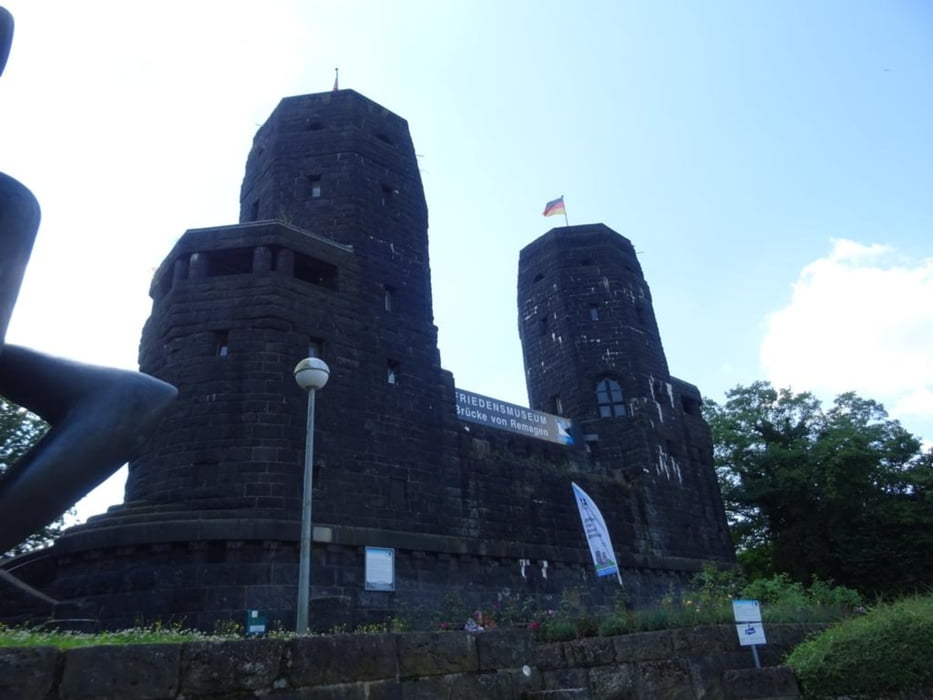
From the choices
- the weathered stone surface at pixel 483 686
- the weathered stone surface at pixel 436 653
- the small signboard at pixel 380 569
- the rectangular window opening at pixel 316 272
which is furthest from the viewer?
the rectangular window opening at pixel 316 272

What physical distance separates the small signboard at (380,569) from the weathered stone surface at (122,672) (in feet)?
35.9

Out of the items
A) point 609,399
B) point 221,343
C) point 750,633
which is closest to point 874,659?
Result: point 750,633

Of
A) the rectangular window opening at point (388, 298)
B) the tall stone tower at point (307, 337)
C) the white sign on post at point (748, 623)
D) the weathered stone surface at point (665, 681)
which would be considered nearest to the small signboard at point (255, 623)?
the tall stone tower at point (307, 337)

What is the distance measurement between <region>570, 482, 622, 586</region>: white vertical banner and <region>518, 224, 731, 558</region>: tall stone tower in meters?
3.46

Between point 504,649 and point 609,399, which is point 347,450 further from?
point 609,399

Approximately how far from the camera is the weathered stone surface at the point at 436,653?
5.87 meters

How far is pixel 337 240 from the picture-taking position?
20.2 m

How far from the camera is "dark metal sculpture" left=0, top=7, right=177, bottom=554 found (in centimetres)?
407

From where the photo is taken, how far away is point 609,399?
27.9 m

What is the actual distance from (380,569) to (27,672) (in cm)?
1182

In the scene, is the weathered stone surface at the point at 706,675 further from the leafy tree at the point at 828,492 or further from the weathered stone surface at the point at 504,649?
the leafy tree at the point at 828,492

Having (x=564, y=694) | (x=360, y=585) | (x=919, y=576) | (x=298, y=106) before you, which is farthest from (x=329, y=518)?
(x=919, y=576)

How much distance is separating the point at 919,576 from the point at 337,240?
28729 millimetres

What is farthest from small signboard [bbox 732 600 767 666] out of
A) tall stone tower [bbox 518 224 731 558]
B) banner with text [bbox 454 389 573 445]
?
tall stone tower [bbox 518 224 731 558]
